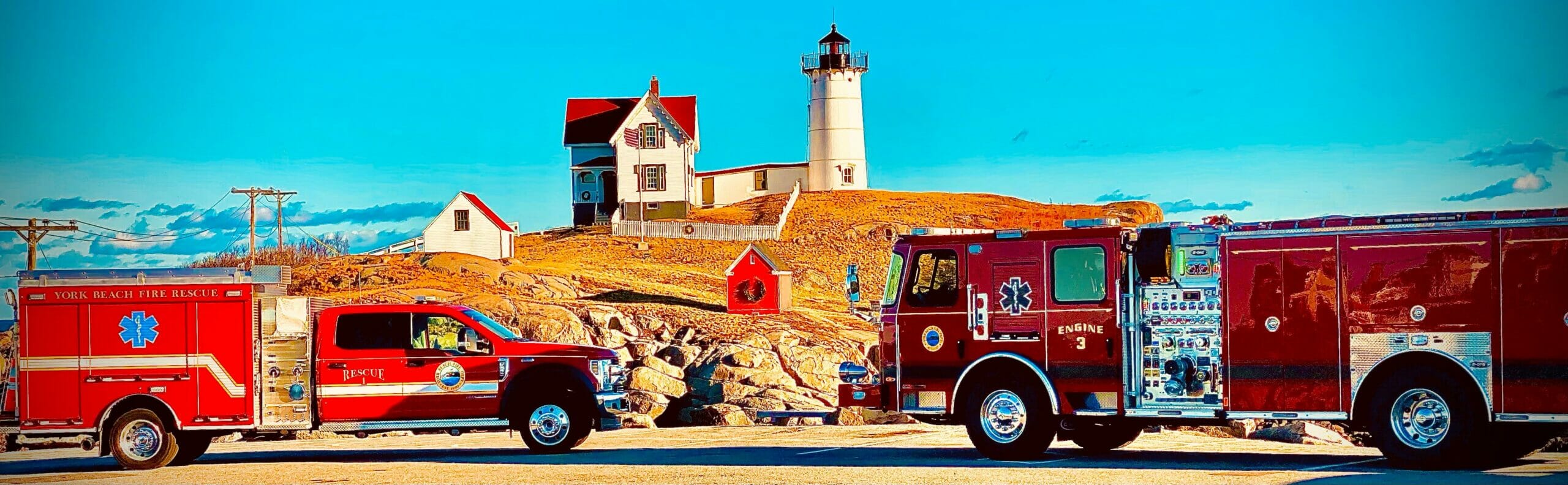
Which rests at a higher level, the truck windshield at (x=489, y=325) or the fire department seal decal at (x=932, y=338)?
the truck windshield at (x=489, y=325)

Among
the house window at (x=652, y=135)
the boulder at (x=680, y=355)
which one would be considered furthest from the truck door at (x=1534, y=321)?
the house window at (x=652, y=135)

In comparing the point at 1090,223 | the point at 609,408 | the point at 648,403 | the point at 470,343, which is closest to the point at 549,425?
the point at 609,408

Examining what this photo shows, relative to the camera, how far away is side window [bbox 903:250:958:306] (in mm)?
20000

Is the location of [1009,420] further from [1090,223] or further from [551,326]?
[551,326]

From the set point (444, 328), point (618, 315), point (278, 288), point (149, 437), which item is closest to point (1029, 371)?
point (444, 328)

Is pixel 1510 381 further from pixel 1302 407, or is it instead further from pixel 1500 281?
pixel 1302 407

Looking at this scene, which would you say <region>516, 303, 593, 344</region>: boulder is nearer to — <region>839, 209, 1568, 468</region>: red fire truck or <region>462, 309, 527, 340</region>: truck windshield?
<region>462, 309, 527, 340</region>: truck windshield

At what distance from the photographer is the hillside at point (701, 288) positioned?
3697 cm

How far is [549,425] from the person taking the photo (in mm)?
21969

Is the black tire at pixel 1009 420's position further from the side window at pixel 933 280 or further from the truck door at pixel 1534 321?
the truck door at pixel 1534 321

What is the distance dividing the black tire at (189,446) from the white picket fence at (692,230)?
208ft

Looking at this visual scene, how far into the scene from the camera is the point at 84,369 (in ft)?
69.6

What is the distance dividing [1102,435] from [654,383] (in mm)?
15556

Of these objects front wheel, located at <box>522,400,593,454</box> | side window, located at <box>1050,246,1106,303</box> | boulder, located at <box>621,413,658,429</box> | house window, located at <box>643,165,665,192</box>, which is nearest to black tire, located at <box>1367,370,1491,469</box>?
side window, located at <box>1050,246,1106,303</box>
